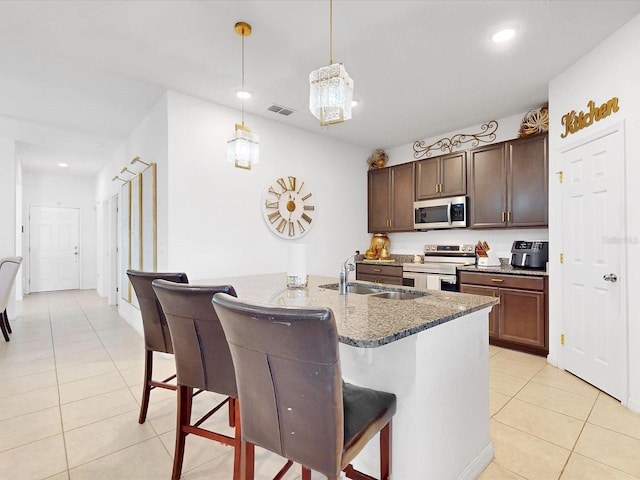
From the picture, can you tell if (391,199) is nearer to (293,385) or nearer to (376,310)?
(376,310)

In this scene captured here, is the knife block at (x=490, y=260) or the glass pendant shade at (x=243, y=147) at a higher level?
the glass pendant shade at (x=243, y=147)

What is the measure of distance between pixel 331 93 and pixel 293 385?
1.42 metres

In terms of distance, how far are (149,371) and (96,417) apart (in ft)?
1.71

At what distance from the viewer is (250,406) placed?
111 cm

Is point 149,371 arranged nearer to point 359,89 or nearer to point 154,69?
point 154,69

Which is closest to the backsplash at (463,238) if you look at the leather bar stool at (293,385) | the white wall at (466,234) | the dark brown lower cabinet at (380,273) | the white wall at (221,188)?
the white wall at (466,234)

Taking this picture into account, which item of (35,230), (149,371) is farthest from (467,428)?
(35,230)

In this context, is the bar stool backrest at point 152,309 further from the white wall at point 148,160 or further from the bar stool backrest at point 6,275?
the bar stool backrest at point 6,275

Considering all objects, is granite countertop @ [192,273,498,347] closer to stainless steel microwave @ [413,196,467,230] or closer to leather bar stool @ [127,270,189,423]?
leather bar stool @ [127,270,189,423]

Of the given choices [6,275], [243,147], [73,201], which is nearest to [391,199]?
[243,147]

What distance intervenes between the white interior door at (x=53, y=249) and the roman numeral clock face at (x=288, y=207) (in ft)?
21.4

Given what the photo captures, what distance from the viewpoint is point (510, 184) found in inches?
151

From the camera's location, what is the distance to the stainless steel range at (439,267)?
13.3ft

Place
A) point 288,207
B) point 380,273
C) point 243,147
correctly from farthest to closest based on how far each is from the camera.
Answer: point 380,273 < point 288,207 < point 243,147
